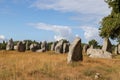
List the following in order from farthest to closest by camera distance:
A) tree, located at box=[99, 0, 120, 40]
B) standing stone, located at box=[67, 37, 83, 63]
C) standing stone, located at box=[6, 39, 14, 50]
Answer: standing stone, located at box=[6, 39, 14, 50] < tree, located at box=[99, 0, 120, 40] < standing stone, located at box=[67, 37, 83, 63]

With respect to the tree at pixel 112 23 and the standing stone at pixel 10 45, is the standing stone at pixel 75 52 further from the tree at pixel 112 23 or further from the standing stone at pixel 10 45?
the standing stone at pixel 10 45

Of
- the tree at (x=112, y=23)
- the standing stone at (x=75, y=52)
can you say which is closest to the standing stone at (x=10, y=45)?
the tree at (x=112, y=23)

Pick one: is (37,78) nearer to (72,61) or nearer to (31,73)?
(31,73)

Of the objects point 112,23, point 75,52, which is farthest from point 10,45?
point 75,52

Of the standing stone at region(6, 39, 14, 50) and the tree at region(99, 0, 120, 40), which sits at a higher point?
the tree at region(99, 0, 120, 40)

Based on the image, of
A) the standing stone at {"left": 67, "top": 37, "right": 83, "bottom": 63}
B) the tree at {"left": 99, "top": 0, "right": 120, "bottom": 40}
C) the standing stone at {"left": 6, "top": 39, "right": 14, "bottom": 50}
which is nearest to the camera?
the standing stone at {"left": 67, "top": 37, "right": 83, "bottom": 63}

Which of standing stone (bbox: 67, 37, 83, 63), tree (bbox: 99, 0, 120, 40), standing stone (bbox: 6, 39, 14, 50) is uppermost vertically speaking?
tree (bbox: 99, 0, 120, 40)

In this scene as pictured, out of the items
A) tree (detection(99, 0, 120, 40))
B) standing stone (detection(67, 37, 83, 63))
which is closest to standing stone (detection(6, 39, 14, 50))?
tree (detection(99, 0, 120, 40))

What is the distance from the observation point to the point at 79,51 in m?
36.1

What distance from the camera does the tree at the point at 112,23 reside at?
4703cm

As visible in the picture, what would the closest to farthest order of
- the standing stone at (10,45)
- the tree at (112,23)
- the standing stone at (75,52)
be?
the standing stone at (75,52), the tree at (112,23), the standing stone at (10,45)

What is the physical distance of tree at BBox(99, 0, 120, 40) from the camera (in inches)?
1852

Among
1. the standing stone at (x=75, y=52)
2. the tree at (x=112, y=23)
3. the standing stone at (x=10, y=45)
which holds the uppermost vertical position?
the tree at (x=112, y=23)

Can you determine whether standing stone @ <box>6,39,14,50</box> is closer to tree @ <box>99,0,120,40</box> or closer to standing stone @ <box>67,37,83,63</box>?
tree @ <box>99,0,120,40</box>
